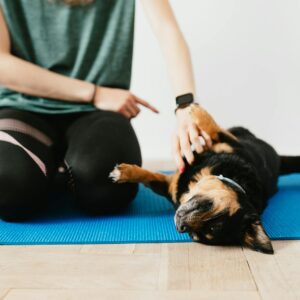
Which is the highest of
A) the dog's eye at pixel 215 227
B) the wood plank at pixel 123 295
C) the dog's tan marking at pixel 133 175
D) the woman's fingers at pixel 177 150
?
the woman's fingers at pixel 177 150

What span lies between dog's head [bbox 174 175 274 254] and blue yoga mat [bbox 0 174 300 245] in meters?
0.08

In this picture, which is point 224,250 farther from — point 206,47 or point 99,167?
point 206,47

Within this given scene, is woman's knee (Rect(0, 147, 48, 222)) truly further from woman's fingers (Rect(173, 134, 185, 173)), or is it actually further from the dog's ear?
the dog's ear

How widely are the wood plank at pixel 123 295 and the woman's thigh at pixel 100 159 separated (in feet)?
1.53

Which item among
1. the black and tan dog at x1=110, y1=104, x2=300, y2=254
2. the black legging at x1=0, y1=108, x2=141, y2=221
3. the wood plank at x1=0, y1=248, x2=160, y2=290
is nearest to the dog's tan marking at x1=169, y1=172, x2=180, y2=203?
the black and tan dog at x1=110, y1=104, x2=300, y2=254

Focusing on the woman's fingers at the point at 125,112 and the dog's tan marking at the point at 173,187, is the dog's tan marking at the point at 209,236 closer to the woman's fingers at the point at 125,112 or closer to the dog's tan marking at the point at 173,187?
the dog's tan marking at the point at 173,187

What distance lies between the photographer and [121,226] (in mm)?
1193

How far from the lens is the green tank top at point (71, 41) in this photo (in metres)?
1.38

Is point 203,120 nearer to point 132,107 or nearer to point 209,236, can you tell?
point 132,107

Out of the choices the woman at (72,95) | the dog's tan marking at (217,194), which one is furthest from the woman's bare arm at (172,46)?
the dog's tan marking at (217,194)

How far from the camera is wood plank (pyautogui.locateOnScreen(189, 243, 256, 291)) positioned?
0.82m

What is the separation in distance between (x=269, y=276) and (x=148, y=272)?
27cm

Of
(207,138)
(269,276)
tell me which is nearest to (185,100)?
(207,138)

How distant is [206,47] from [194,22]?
0.52 feet
